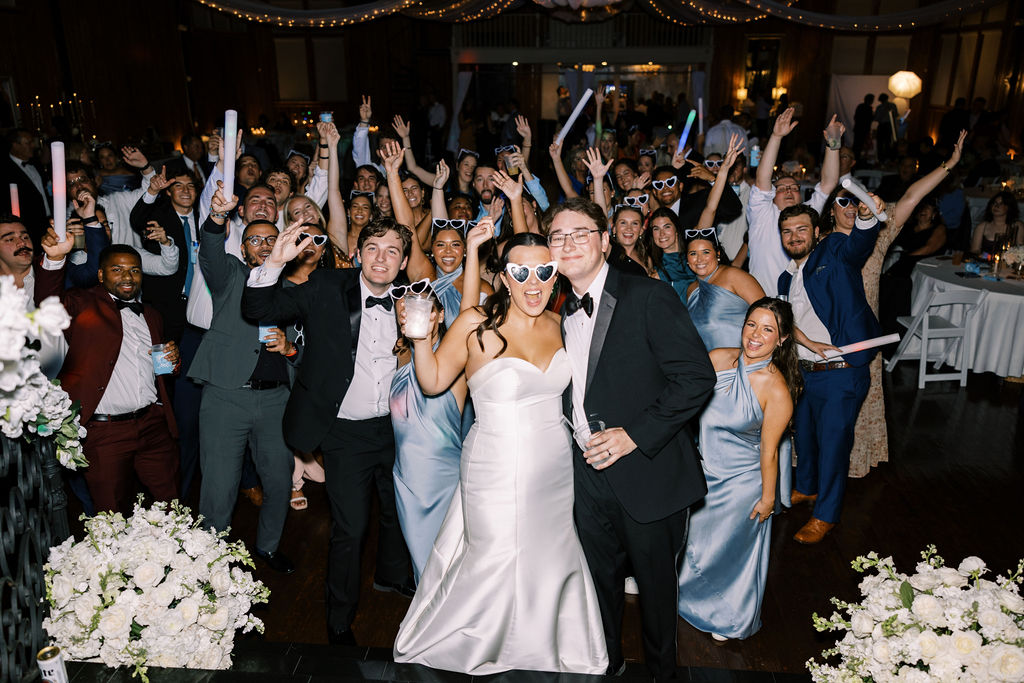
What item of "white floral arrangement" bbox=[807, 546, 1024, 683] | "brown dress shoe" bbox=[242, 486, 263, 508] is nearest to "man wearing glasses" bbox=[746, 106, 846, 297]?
"white floral arrangement" bbox=[807, 546, 1024, 683]

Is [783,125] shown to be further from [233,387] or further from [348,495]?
[233,387]

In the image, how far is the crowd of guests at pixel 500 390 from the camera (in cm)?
254

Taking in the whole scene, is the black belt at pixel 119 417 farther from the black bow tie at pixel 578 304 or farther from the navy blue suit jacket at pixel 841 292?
the navy blue suit jacket at pixel 841 292

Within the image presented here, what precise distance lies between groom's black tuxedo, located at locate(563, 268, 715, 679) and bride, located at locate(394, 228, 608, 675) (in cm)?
12

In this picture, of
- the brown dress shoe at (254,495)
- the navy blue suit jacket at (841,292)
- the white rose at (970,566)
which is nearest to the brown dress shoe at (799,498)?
the navy blue suit jacket at (841,292)

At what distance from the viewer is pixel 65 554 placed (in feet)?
6.26

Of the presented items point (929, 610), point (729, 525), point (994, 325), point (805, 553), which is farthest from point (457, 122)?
point (929, 610)

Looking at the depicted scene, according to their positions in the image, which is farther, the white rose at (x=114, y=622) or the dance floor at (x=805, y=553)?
the dance floor at (x=805, y=553)

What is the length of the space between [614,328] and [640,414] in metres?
0.30

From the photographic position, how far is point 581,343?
2615 millimetres

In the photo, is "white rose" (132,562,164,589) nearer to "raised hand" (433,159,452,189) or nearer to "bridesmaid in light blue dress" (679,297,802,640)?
"bridesmaid in light blue dress" (679,297,802,640)

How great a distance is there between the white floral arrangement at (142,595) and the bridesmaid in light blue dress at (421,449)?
1.06 m

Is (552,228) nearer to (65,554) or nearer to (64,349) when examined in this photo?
(65,554)

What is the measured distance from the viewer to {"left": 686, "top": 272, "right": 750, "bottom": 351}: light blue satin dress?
12.3 ft
